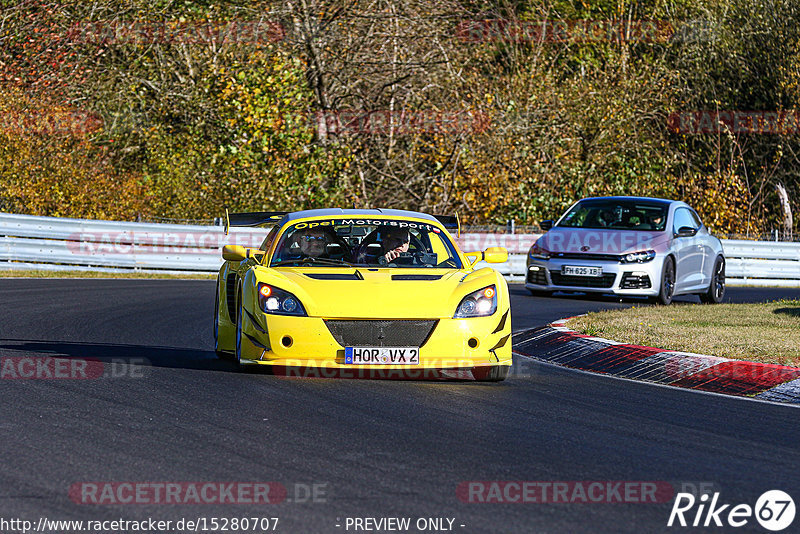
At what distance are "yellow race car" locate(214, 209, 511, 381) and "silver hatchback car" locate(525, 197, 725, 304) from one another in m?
8.32

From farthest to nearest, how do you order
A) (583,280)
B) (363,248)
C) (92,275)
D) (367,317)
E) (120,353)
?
(92,275)
(583,280)
(120,353)
(363,248)
(367,317)

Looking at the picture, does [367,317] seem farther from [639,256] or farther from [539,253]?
[539,253]

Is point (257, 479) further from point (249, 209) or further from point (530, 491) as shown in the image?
point (249, 209)

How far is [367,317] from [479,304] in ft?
3.04

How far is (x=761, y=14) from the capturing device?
3903cm

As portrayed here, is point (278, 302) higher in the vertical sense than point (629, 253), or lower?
higher

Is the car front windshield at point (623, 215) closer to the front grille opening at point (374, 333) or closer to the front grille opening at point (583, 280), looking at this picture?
the front grille opening at point (583, 280)

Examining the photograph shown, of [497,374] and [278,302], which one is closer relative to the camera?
[278,302]

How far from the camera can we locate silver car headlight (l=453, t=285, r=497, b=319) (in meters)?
9.04

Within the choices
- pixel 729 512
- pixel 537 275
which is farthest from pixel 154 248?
pixel 729 512

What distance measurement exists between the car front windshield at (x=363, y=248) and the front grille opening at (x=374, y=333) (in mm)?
1255

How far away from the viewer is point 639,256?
18.1 m

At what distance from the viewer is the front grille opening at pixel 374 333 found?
345 inches

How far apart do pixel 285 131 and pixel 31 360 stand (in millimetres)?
20278
